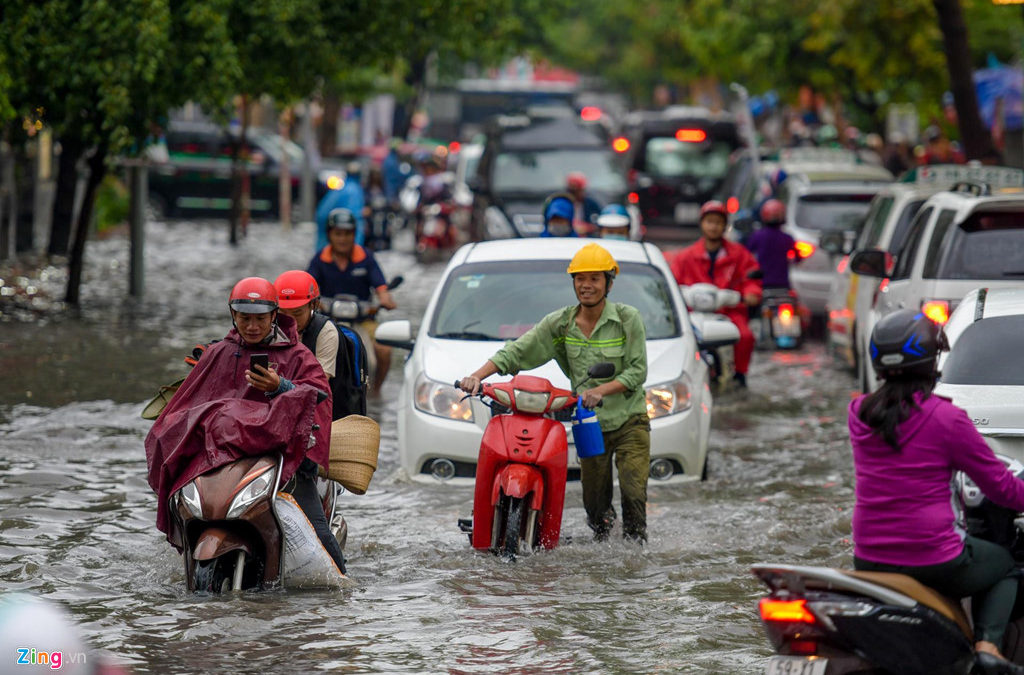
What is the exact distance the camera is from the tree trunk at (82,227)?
19734 millimetres

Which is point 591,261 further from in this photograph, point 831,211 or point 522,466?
point 831,211

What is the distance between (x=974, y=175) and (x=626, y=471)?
24.3ft

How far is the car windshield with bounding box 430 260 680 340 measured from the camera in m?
10.8

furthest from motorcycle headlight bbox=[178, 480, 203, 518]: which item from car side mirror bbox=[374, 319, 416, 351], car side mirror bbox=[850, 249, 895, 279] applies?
car side mirror bbox=[850, 249, 895, 279]

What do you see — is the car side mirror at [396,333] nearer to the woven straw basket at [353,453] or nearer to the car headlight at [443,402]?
the car headlight at [443,402]

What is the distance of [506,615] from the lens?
771 centimetres

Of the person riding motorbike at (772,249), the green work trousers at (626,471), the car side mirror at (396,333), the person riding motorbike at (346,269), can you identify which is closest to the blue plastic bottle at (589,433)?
the green work trousers at (626,471)

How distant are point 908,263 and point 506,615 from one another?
569cm

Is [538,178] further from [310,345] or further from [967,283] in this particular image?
[310,345]

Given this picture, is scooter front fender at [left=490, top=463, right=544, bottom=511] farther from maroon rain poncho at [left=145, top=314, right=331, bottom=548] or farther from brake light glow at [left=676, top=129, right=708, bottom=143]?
brake light glow at [left=676, top=129, right=708, bottom=143]

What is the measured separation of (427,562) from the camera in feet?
28.7

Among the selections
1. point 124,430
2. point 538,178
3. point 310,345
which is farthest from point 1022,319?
point 538,178

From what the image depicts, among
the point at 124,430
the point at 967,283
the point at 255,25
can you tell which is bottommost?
the point at 124,430

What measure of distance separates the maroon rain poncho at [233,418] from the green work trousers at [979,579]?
2.68 m
